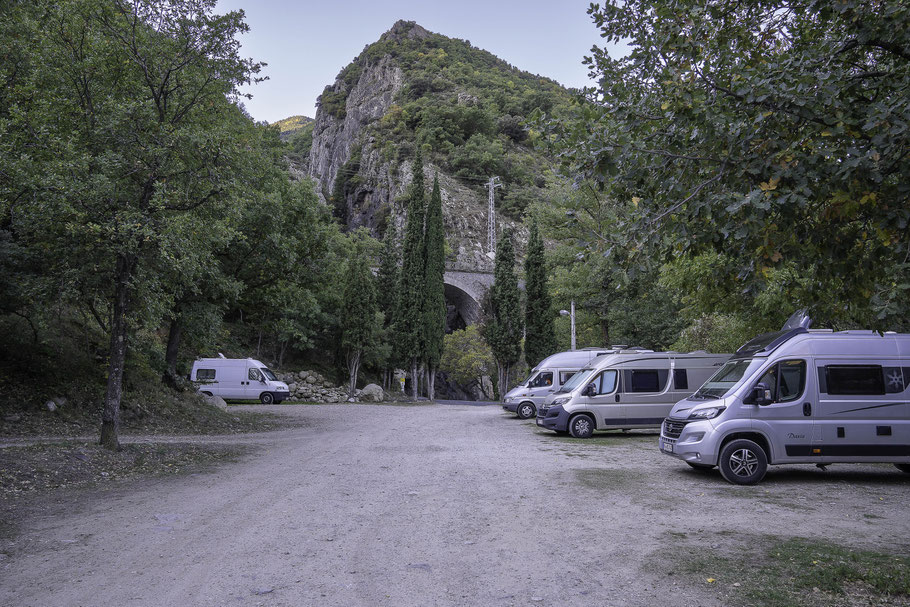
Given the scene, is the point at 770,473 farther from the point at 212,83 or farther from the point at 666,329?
the point at 666,329

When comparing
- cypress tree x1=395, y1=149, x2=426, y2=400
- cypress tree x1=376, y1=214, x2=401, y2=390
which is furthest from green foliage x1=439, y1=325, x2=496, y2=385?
cypress tree x1=395, y1=149, x2=426, y2=400

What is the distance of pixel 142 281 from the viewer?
10125 mm

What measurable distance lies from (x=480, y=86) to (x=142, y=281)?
9815 cm

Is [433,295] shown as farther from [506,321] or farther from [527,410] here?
[527,410]

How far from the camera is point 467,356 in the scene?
149 ft

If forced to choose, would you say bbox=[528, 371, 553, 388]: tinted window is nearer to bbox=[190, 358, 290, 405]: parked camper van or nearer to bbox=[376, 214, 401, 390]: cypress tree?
bbox=[190, 358, 290, 405]: parked camper van

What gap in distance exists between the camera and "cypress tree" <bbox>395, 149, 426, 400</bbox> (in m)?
38.8

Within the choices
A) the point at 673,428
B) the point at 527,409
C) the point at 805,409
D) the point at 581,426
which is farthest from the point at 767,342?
the point at 527,409

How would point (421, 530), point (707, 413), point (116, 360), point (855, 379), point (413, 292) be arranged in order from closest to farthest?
point (421, 530), point (707, 413), point (855, 379), point (116, 360), point (413, 292)

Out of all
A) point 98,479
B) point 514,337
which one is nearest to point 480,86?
point 514,337

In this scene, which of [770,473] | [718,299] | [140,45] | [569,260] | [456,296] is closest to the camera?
[770,473]

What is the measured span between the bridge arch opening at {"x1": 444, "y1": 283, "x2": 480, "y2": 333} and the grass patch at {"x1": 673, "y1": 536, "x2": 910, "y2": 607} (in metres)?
47.5

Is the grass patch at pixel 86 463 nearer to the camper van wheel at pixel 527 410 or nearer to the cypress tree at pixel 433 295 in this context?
the camper van wheel at pixel 527 410

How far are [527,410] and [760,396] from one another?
1501cm
